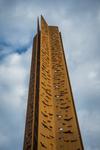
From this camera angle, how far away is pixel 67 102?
8461mm

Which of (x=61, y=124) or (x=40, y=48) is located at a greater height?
(x=40, y=48)

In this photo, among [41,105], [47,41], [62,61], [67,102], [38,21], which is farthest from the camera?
[38,21]

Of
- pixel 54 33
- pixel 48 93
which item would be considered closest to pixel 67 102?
pixel 48 93

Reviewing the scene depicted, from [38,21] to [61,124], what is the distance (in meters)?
6.60

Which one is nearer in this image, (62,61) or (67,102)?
(67,102)

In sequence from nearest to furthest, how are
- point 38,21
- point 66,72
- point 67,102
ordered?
point 67,102
point 66,72
point 38,21

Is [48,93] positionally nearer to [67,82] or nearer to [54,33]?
[67,82]

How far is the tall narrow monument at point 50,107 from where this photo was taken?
6.95 meters

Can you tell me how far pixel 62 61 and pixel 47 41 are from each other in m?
1.72

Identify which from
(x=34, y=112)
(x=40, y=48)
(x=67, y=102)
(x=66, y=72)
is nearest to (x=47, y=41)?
(x=40, y=48)

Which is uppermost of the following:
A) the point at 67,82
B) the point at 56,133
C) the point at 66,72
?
the point at 66,72

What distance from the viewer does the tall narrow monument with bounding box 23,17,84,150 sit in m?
6.95

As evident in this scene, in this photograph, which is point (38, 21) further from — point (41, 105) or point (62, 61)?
point (41, 105)

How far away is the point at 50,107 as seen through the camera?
8.27 meters
